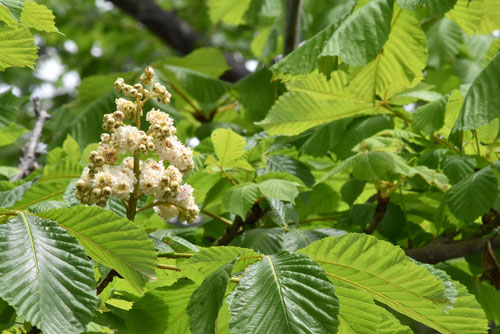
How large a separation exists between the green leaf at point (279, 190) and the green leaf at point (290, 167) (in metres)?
0.19

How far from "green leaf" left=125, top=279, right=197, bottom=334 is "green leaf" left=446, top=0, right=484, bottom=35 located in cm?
96

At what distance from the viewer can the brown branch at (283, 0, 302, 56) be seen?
2.18 metres

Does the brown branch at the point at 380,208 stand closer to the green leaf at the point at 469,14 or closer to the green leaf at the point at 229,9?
the green leaf at the point at 469,14

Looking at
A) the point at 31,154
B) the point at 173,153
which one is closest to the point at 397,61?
the point at 173,153

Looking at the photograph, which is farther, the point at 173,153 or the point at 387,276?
the point at 173,153

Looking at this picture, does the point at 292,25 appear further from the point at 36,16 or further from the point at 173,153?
the point at 173,153

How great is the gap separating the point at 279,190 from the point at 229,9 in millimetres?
1755

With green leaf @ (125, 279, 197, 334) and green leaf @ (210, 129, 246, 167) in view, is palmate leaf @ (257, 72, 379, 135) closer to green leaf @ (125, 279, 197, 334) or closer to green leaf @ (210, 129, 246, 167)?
green leaf @ (210, 129, 246, 167)

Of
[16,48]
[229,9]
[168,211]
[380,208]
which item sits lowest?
[380,208]

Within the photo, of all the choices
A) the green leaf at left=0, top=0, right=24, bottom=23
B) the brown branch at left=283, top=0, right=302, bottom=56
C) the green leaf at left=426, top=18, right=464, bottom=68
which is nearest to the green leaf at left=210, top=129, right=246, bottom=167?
the green leaf at left=0, top=0, right=24, bottom=23

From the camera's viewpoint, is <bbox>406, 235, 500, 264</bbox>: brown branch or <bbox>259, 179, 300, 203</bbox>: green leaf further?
<bbox>406, 235, 500, 264</bbox>: brown branch

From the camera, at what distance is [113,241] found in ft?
2.79

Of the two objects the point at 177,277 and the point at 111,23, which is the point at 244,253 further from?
the point at 111,23

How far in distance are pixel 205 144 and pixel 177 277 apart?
75cm
